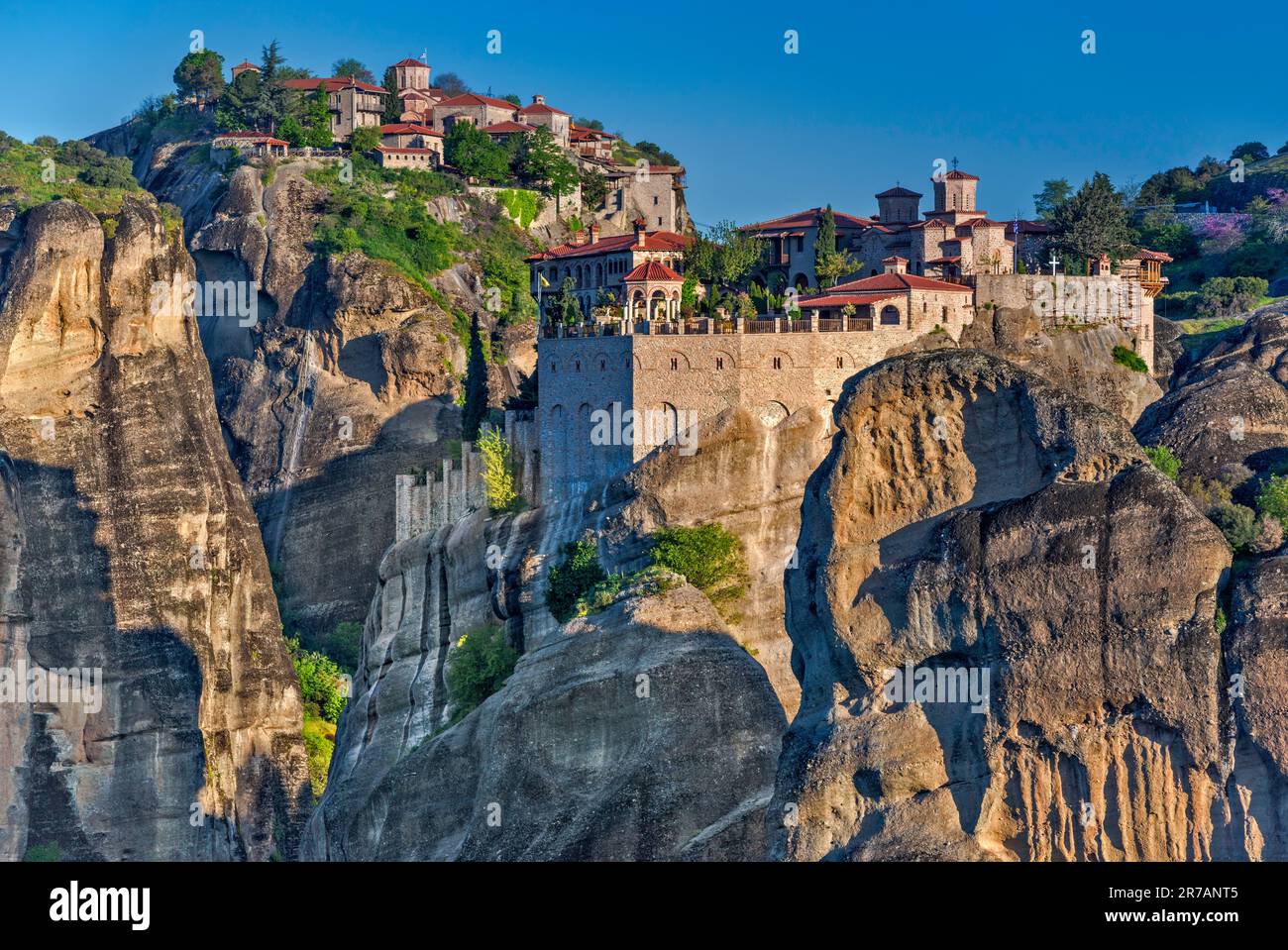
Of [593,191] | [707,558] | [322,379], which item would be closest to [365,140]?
[593,191]

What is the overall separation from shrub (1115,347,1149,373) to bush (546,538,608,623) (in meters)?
16.3

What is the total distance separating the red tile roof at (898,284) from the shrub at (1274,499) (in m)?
26.2

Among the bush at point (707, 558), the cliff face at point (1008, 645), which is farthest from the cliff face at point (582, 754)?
the cliff face at point (1008, 645)

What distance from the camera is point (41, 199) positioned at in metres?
100

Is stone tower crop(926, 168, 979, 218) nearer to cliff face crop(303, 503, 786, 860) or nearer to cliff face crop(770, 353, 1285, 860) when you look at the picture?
cliff face crop(303, 503, 786, 860)

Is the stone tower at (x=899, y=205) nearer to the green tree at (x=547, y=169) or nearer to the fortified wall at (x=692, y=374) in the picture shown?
the fortified wall at (x=692, y=374)

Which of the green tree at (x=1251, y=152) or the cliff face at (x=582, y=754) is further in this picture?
the green tree at (x=1251, y=152)

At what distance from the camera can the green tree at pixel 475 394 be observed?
8525cm

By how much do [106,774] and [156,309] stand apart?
531 inches

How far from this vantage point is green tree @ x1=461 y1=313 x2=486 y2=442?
280 ft

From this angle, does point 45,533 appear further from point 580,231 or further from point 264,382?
point 580,231

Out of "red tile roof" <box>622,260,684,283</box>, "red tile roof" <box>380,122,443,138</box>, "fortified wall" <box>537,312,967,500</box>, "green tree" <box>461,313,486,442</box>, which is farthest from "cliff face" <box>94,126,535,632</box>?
"fortified wall" <box>537,312,967,500</box>
